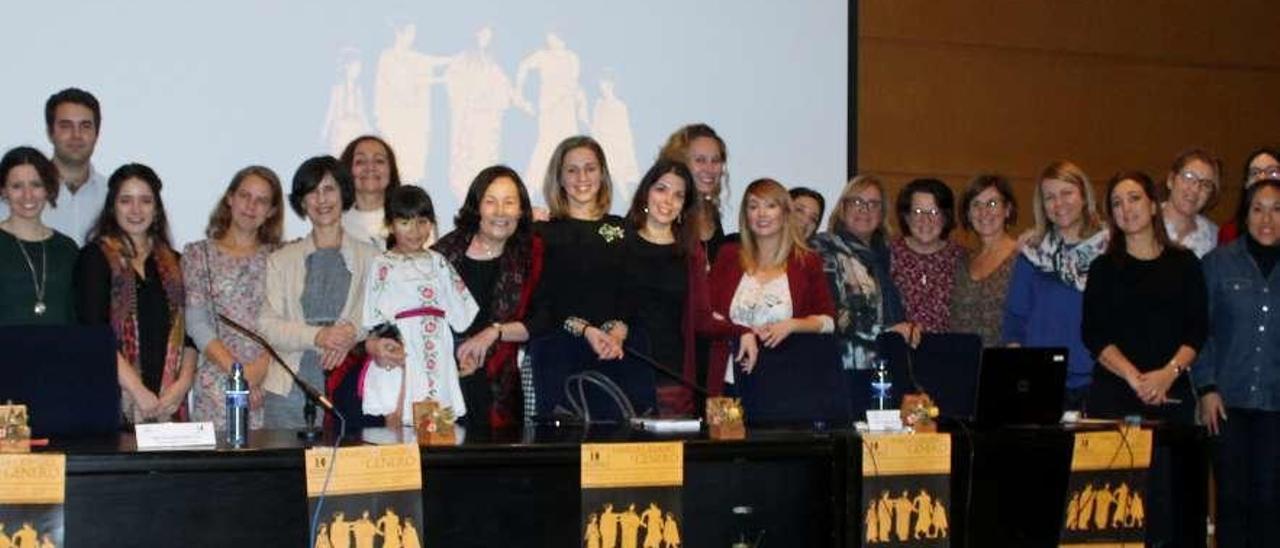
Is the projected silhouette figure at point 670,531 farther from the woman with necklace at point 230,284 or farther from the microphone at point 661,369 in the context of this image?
the woman with necklace at point 230,284

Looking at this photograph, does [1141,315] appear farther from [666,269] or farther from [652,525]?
[652,525]

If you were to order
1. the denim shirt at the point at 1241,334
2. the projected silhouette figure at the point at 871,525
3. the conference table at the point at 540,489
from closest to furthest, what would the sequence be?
the conference table at the point at 540,489 < the projected silhouette figure at the point at 871,525 < the denim shirt at the point at 1241,334

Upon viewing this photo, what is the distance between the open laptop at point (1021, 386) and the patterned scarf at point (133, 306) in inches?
85.3

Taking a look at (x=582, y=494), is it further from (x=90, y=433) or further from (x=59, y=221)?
(x=59, y=221)

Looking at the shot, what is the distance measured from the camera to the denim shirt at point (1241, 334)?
548 cm

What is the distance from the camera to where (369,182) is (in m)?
5.47

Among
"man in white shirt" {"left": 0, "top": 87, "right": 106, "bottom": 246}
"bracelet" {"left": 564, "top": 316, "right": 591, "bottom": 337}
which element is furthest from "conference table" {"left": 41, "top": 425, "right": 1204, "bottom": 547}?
"man in white shirt" {"left": 0, "top": 87, "right": 106, "bottom": 246}

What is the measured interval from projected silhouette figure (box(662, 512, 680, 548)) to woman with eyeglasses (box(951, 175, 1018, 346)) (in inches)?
83.7

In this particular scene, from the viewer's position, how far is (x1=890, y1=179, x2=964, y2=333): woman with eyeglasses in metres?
5.96

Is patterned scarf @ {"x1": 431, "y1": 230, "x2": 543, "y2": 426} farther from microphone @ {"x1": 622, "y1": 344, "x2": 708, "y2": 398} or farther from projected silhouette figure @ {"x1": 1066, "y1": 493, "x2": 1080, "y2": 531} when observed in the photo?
projected silhouette figure @ {"x1": 1066, "y1": 493, "x2": 1080, "y2": 531}

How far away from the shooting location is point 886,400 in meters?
4.91

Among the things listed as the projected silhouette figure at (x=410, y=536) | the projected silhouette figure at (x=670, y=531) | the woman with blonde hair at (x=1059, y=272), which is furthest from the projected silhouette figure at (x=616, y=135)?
the projected silhouette figure at (x=410, y=536)

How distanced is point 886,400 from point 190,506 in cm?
201

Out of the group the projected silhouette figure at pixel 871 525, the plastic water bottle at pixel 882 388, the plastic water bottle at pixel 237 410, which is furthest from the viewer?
the plastic water bottle at pixel 882 388
